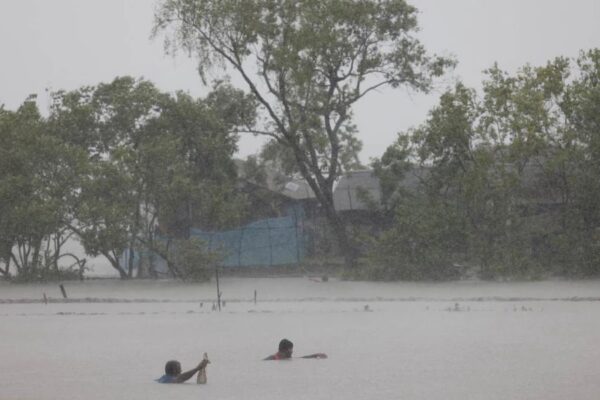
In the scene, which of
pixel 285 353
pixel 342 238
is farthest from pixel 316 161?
pixel 285 353

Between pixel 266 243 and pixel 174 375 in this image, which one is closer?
pixel 174 375

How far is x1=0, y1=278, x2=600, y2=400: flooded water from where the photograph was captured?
478 inches

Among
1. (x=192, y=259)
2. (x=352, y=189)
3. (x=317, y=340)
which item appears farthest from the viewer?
(x=352, y=189)

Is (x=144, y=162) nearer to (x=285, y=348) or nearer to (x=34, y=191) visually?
(x=34, y=191)

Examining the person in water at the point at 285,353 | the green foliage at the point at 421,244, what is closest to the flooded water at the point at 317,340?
the person in water at the point at 285,353

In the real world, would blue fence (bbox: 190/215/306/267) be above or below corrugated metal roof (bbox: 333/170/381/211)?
below

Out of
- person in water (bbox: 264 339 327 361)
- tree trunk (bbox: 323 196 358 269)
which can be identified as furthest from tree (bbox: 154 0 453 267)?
person in water (bbox: 264 339 327 361)

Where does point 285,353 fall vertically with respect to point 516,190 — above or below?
below

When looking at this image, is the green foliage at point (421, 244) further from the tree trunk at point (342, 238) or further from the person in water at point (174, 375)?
the person in water at point (174, 375)

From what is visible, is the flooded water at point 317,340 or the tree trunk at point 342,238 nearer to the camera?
the flooded water at point 317,340

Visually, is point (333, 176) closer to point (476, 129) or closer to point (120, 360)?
point (476, 129)

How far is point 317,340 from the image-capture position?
16234mm

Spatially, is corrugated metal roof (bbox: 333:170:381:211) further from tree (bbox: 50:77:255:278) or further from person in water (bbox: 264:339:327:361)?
person in water (bbox: 264:339:327:361)

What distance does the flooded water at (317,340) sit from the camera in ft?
39.9
